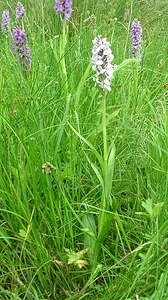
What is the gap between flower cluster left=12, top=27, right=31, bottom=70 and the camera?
75.6 inches

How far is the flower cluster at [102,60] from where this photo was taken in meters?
1.24

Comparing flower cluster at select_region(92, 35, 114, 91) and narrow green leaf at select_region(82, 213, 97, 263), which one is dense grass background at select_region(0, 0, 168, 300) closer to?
narrow green leaf at select_region(82, 213, 97, 263)

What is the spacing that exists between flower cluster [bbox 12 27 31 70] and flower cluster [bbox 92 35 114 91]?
2.36 feet

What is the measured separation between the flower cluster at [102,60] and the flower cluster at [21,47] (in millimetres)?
720

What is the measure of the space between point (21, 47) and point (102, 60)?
78cm

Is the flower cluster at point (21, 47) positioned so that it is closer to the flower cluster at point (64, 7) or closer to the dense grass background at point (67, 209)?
the dense grass background at point (67, 209)

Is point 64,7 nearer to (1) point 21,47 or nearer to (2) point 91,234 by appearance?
(1) point 21,47

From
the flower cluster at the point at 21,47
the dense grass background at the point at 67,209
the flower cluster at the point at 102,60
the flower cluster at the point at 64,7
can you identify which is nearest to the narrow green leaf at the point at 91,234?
the dense grass background at the point at 67,209

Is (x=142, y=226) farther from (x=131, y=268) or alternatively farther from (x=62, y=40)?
(x=62, y=40)

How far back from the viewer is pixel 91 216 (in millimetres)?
1409

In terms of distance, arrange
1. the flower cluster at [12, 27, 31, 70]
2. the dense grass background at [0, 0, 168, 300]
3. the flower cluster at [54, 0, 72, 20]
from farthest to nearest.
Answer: the flower cluster at [54, 0, 72, 20] → the flower cluster at [12, 27, 31, 70] → the dense grass background at [0, 0, 168, 300]

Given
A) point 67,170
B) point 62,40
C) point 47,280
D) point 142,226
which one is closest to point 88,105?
point 62,40

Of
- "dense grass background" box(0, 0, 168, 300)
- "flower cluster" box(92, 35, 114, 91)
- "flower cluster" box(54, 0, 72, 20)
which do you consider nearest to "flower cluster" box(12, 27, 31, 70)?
"dense grass background" box(0, 0, 168, 300)

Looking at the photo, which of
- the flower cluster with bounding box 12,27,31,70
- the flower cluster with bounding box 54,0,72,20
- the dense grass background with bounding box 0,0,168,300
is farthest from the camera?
the flower cluster with bounding box 54,0,72,20
